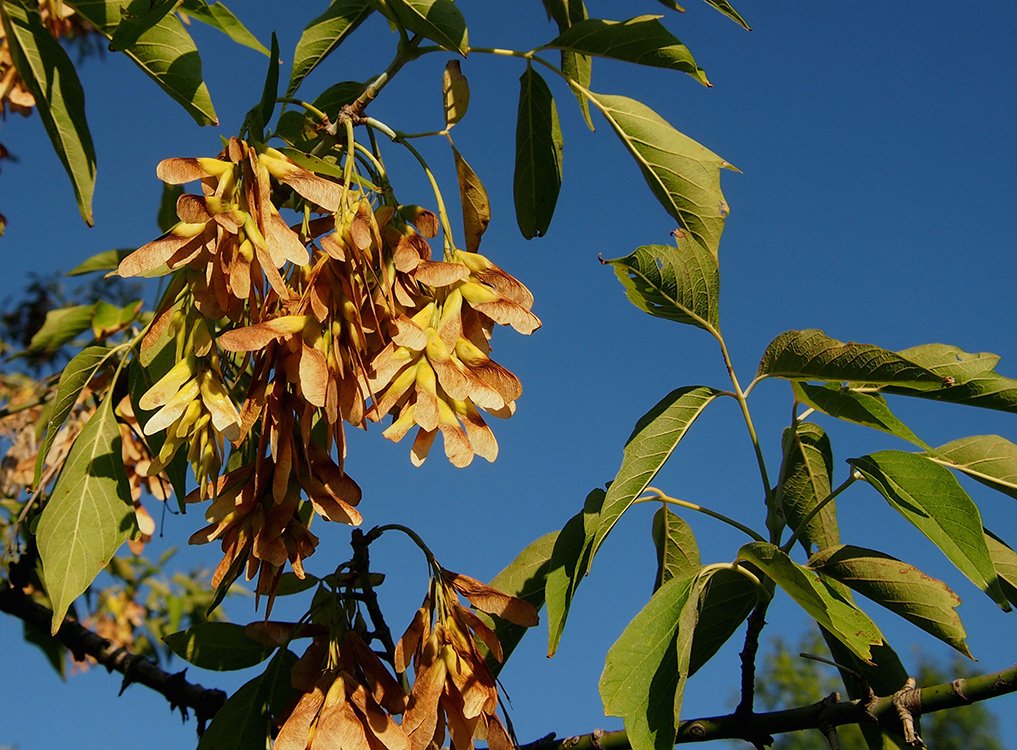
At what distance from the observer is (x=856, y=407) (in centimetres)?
141

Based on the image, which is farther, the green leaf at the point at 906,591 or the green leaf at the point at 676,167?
the green leaf at the point at 676,167

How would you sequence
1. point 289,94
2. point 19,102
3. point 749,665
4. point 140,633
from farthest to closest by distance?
point 140,633
point 19,102
point 289,94
point 749,665

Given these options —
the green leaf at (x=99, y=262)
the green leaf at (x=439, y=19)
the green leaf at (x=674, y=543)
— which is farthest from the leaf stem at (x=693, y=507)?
the green leaf at (x=99, y=262)

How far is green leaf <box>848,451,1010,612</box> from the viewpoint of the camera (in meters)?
1.19

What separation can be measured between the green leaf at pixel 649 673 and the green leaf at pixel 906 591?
24 cm

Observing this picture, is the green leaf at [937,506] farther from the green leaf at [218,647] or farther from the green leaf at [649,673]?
the green leaf at [218,647]

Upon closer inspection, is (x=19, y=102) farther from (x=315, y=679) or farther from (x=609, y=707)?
(x=609, y=707)

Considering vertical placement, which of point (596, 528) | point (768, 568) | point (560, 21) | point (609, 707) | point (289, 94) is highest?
point (560, 21)

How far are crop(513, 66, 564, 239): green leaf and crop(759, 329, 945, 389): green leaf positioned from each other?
534 millimetres

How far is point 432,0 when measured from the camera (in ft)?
4.66

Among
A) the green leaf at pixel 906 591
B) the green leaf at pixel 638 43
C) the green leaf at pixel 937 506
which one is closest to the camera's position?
the green leaf at pixel 937 506

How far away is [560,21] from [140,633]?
124 inches

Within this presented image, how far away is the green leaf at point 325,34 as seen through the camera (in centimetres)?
163

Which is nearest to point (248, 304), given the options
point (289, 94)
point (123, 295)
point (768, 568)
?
point (289, 94)
